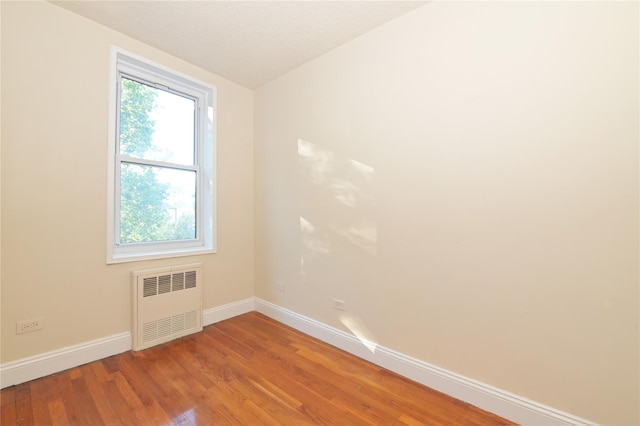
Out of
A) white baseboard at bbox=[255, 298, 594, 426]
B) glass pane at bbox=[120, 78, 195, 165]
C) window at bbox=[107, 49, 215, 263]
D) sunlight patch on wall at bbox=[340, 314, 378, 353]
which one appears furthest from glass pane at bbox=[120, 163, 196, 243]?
sunlight patch on wall at bbox=[340, 314, 378, 353]

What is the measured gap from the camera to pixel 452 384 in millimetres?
1729

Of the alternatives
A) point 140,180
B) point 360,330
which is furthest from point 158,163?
point 360,330

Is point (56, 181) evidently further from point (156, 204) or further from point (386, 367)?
point (386, 367)

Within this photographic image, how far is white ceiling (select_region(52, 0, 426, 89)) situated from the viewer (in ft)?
6.35

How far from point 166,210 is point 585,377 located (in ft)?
11.1

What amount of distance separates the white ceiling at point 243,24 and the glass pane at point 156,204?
46.3 inches

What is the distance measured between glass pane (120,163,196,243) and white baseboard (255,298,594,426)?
173 centimetres

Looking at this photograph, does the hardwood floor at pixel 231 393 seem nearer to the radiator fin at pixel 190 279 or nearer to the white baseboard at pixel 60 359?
the white baseboard at pixel 60 359

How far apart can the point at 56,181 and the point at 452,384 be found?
321 cm

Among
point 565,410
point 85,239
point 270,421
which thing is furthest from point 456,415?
point 85,239

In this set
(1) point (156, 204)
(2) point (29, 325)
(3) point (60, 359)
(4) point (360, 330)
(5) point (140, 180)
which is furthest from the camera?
(1) point (156, 204)

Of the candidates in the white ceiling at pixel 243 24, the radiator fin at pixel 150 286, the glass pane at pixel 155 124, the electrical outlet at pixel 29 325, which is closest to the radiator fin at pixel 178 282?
the radiator fin at pixel 150 286

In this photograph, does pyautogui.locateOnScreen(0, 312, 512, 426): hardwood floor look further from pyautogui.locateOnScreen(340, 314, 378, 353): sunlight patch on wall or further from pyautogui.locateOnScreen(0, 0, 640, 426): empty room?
pyautogui.locateOnScreen(340, 314, 378, 353): sunlight patch on wall

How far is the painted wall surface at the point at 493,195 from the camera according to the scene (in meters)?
1.30
